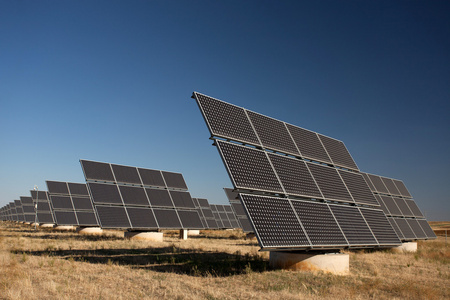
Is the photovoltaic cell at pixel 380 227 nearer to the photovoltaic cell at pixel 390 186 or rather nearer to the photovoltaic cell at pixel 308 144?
the photovoltaic cell at pixel 308 144

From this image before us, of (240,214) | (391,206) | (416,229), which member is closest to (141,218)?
(240,214)

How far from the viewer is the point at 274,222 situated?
11086 mm

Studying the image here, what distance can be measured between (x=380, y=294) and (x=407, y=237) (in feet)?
52.9

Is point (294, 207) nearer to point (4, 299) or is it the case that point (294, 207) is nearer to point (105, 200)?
point (4, 299)

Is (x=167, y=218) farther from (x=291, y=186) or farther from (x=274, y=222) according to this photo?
(x=274, y=222)

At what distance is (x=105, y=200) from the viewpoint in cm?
2355

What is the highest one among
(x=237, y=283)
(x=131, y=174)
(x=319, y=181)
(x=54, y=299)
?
(x=131, y=174)

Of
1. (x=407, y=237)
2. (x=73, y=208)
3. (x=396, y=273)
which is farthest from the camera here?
(x=73, y=208)

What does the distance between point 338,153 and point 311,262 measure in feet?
26.6

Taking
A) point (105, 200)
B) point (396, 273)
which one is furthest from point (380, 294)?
point (105, 200)

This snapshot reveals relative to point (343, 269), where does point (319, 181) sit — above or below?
above

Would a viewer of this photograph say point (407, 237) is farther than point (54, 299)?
Yes

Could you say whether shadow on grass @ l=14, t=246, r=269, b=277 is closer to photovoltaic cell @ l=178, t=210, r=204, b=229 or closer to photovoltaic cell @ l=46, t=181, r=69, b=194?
photovoltaic cell @ l=178, t=210, r=204, b=229

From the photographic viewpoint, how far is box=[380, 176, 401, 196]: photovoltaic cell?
95.5 ft
